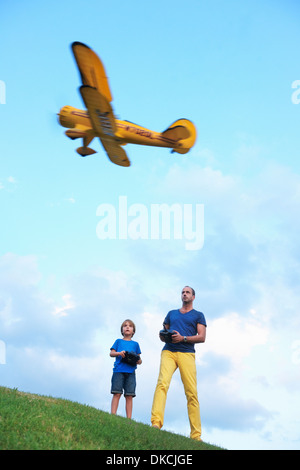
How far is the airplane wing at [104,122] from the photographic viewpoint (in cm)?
848

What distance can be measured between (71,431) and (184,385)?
7.05ft

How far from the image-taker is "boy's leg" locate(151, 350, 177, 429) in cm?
830

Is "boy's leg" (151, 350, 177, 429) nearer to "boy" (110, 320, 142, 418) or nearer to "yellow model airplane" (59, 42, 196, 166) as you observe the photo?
"boy" (110, 320, 142, 418)

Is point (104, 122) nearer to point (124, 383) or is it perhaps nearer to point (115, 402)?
point (124, 383)

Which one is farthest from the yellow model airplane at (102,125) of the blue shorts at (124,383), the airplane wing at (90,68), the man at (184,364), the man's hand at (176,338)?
the blue shorts at (124,383)

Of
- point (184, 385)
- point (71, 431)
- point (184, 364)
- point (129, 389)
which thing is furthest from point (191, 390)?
point (71, 431)

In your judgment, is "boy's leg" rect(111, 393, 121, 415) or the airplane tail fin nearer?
"boy's leg" rect(111, 393, 121, 415)

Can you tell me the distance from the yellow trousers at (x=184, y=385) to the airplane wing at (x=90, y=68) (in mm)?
4851

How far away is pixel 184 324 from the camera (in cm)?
870

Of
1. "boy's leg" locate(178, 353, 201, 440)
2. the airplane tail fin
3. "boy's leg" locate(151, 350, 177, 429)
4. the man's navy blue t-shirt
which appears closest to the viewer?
"boy's leg" locate(151, 350, 177, 429)

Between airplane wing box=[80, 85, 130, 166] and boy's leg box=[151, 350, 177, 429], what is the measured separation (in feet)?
13.9

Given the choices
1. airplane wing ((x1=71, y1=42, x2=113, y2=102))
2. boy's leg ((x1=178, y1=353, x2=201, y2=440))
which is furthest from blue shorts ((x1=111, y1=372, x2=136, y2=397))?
airplane wing ((x1=71, y1=42, x2=113, y2=102))

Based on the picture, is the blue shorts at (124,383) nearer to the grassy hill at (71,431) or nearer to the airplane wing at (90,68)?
the grassy hill at (71,431)
